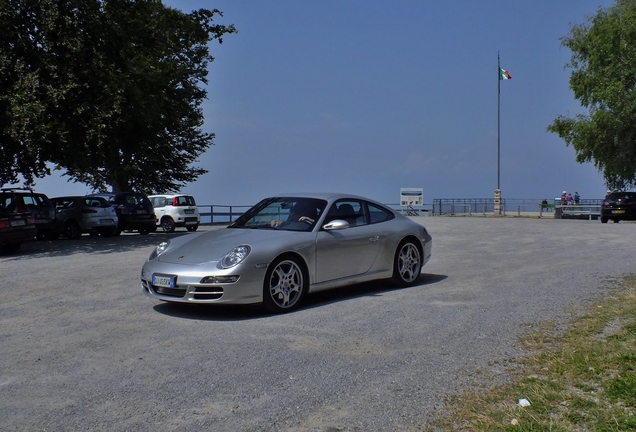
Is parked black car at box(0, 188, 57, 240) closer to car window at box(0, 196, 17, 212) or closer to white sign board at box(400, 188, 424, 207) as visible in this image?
car window at box(0, 196, 17, 212)

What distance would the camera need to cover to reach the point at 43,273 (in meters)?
12.6

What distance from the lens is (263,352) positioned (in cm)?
613

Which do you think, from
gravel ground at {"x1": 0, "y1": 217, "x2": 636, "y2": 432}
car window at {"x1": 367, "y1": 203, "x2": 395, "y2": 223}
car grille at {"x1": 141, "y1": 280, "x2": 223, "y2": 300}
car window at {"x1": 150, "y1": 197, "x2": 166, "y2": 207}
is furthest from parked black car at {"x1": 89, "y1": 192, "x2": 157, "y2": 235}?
car grille at {"x1": 141, "y1": 280, "x2": 223, "y2": 300}

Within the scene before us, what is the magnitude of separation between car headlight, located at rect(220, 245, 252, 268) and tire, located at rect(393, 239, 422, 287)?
2.63 m

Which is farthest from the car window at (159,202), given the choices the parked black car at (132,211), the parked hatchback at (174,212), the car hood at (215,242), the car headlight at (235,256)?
the car headlight at (235,256)

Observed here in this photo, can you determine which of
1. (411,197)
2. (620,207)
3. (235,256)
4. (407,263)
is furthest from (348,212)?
(411,197)

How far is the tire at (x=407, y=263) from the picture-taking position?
389 inches

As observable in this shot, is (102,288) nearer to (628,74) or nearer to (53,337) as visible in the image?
(53,337)

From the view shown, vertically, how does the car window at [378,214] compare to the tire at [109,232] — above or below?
above

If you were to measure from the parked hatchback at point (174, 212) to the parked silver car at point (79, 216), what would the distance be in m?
6.10

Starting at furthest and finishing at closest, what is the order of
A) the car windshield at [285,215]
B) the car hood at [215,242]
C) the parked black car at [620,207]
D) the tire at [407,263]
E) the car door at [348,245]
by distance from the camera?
the parked black car at [620,207] → the tire at [407,263] → the car windshield at [285,215] → the car door at [348,245] → the car hood at [215,242]

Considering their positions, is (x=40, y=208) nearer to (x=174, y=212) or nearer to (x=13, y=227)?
(x=13, y=227)

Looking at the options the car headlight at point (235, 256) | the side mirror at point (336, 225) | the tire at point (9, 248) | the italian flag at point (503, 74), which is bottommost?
the tire at point (9, 248)

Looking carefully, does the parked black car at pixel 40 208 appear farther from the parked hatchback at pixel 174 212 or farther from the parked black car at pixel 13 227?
the parked hatchback at pixel 174 212
